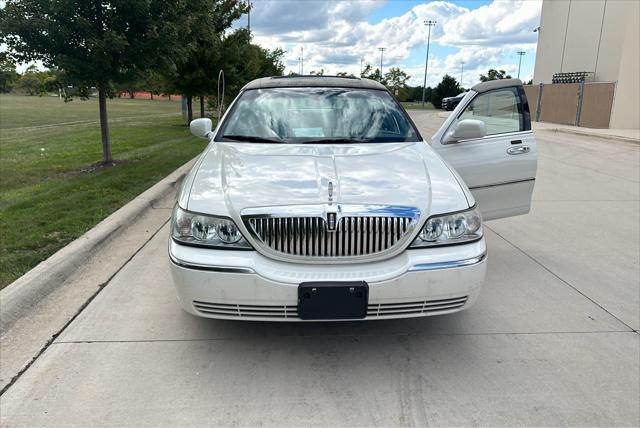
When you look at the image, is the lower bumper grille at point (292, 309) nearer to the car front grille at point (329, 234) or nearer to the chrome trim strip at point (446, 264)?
the chrome trim strip at point (446, 264)

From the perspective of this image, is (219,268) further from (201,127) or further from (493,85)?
(493,85)

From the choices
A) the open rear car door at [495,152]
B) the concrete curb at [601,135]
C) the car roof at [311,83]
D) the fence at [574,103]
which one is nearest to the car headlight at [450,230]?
the open rear car door at [495,152]

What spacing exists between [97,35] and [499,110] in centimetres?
682

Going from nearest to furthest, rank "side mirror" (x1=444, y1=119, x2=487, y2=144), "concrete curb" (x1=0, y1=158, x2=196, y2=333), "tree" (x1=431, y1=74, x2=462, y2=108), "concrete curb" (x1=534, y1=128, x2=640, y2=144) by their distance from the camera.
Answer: "concrete curb" (x1=0, y1=158, x2=196, y2=333)
"side mirror" (x1=444, y1=119, x2=487, y2=144)
"concrete curb" (x1=534, y1=128, x2=640, y2=144)
"tree" (x1=431, y1=74, x2=462, y2=108)

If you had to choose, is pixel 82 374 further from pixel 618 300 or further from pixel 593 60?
pixel 593 60

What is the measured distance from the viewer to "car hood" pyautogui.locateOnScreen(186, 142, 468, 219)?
9.56ft

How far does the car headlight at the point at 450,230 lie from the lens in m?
2.91

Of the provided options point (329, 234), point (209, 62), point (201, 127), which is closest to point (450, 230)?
point (329, 234)

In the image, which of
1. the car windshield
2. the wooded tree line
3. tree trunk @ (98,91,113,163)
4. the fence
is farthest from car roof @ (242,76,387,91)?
the fence

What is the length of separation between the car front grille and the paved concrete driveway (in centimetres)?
72

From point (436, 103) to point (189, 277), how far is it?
72.7m

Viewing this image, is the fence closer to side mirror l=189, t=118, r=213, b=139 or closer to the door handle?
the door handle

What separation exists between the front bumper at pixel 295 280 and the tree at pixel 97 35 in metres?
6.54

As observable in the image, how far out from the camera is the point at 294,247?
2840 millimetres
